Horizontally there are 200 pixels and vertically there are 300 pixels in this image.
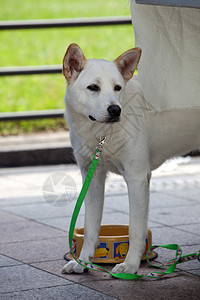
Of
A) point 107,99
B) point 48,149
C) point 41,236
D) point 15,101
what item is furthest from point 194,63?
point 15,101

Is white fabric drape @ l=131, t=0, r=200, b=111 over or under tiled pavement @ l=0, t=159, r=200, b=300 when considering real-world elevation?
over

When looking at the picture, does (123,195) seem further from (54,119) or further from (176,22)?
(54,119)

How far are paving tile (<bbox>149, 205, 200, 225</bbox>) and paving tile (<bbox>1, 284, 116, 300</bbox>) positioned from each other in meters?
1.85

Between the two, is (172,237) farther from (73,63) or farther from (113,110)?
(73,63)

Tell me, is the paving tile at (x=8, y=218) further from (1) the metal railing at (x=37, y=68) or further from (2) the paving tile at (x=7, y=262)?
(1) the metal railing at (x=37, y=68)

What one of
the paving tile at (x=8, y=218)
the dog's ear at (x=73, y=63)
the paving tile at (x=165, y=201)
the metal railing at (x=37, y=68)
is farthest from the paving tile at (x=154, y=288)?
the metal railing at (x=37, y=68)

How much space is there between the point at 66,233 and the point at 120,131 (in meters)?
1.38

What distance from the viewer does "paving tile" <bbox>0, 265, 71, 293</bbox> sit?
3770 millimetres

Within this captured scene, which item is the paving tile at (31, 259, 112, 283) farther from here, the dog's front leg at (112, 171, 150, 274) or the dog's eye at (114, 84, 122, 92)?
the dog's eye at (114, 84, 122, 92)

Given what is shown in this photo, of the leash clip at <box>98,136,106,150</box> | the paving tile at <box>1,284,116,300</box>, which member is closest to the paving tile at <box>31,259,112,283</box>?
the paving tile at <box>1,284,116,300</box>

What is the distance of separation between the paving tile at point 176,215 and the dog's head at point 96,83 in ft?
6.05

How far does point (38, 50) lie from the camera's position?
13992 millimetres

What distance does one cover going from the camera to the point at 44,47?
14.2 metres

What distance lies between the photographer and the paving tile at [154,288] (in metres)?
3.60
